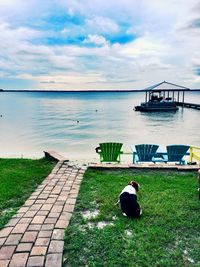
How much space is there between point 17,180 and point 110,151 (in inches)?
160

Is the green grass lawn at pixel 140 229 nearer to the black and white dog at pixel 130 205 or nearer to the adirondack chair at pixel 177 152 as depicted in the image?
the black and white dog at pixel 130 205

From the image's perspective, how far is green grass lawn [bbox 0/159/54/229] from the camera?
16.7 feet

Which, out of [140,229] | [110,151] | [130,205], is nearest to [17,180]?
[130,205]

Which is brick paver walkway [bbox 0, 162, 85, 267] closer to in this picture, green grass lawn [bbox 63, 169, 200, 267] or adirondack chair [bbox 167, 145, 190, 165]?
green grass lawn [bbox 63, 169, 200, 267]

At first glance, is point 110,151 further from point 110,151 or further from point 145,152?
point 145,152

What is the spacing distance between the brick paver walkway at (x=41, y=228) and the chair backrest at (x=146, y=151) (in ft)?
13.4

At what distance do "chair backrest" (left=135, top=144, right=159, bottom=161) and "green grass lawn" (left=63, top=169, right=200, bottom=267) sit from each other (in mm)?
3413

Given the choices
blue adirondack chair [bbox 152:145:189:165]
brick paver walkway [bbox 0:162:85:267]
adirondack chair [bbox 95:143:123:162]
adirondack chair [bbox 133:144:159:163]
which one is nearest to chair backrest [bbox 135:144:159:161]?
adirondack chair [bbox 133:144:159:163]

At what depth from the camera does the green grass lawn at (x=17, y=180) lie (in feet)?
16.7

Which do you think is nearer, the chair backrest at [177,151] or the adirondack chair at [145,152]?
the chair backrest at [177,151]

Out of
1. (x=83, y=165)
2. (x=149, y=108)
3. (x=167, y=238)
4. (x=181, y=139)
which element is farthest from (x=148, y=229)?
(x=149, y=108)

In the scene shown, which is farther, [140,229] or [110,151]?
[110,151]

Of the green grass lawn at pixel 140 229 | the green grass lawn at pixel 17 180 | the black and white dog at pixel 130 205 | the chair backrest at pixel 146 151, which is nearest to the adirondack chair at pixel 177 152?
the chair backrest at pixel 146 151

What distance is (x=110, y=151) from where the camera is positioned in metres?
9.85
